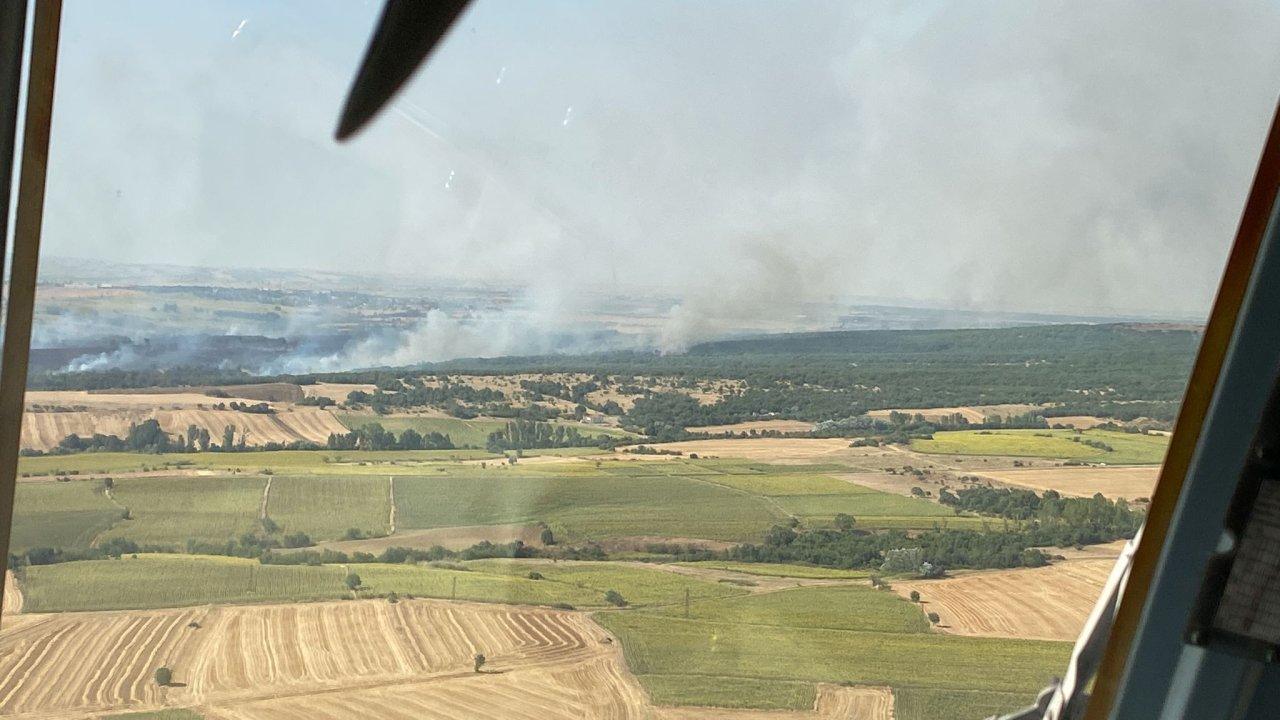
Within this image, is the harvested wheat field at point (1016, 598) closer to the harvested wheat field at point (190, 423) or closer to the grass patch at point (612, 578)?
the grass patch at point (612, 578)

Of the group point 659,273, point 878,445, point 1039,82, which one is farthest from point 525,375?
point 1039,82

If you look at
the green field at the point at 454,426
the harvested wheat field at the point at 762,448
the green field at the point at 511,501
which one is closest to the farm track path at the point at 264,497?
the green field at the point at 511,501

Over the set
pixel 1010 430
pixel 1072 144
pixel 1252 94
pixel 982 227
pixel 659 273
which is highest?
pixel 1252 94

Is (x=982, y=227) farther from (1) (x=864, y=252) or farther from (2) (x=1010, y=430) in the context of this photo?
(2) (x=1010, y=430)

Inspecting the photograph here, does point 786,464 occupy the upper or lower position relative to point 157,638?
upper

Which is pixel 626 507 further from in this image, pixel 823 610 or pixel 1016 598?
pixel 1016 598

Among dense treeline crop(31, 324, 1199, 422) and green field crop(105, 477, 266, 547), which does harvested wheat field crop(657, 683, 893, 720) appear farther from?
green field crop(105, 477, 266, 547)

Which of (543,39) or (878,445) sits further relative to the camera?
(878,445)
